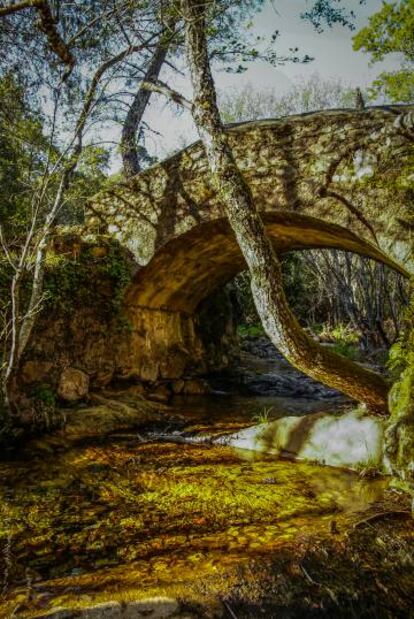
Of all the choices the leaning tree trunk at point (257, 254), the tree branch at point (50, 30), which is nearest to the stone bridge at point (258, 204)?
the leaning tree trunk at point (257, 254)

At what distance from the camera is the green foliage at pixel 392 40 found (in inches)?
179

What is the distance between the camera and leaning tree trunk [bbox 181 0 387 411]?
412 centimetres

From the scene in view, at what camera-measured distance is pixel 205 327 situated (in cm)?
1111

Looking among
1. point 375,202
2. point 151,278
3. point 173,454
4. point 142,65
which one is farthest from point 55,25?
point 173,454

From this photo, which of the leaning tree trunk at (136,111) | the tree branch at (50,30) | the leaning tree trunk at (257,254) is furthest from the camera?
the leaning tree trunk at (136,111)

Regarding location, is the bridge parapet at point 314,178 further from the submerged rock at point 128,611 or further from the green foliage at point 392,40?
the submerged rock at point 128,611

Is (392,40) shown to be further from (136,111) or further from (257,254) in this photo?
(136,111)

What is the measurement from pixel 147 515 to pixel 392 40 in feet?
19.4

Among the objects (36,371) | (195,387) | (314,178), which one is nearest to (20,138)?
(36,371)

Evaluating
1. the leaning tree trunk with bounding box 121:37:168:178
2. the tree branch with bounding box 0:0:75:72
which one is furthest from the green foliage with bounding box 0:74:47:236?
the leaning tree trunk with bounding box 121:37:168:178

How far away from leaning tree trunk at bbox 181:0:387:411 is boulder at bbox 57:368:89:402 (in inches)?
149

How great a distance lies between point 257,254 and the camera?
418 cm

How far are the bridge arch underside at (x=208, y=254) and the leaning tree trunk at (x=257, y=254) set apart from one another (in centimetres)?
157

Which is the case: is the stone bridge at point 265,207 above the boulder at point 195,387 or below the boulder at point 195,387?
above
